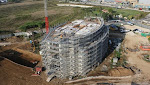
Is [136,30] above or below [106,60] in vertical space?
above

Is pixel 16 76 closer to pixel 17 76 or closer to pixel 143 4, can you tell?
pixel 17 76

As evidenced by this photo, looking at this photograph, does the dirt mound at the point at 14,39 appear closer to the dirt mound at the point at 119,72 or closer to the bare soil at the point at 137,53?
the dirt mound at the point at 119,72

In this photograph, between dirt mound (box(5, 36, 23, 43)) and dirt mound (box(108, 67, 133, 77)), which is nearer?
dirt mound (box(108, 67, 133, 77))

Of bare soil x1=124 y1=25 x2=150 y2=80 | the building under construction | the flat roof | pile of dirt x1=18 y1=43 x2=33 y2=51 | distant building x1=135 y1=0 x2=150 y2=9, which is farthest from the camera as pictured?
distant building x1=135 y1=0 x2=150 y2=9

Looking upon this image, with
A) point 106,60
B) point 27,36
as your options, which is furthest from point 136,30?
point 27,36

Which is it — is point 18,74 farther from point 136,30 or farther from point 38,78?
point 136,30

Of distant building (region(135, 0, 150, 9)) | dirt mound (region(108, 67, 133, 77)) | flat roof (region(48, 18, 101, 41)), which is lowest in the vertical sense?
dirt mound (region(108, 67, 133, 77))

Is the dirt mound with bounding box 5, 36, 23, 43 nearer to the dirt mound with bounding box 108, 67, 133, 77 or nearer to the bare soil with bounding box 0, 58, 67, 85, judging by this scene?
the bare soil with bounding box 0, 58, 67, 85

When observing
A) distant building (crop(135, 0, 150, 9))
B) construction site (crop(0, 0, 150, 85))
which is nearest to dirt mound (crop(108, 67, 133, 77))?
construction site (crop(0, 0, 150, 85))
